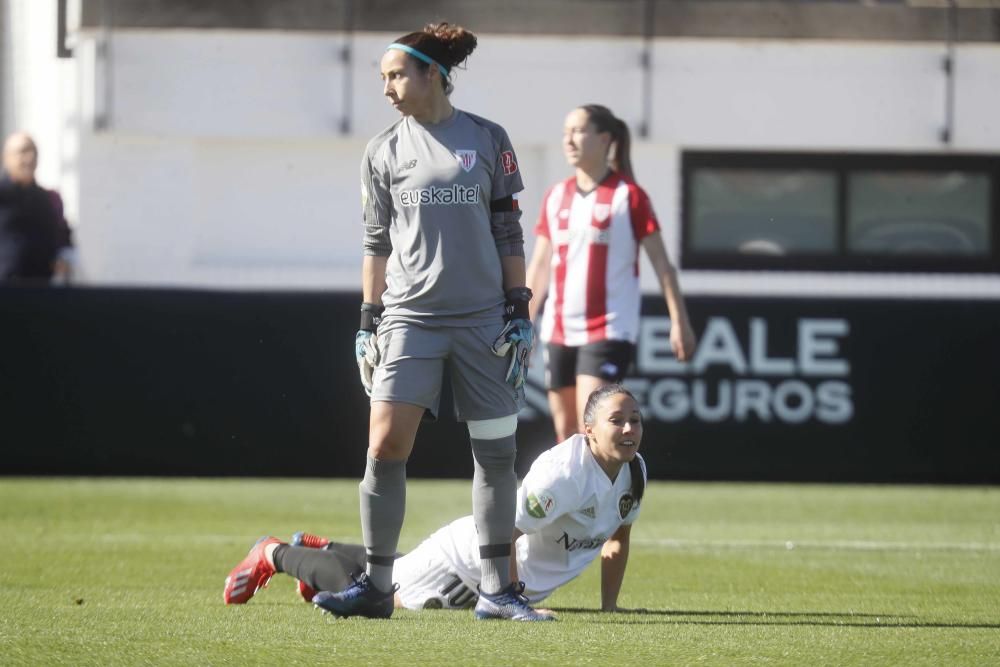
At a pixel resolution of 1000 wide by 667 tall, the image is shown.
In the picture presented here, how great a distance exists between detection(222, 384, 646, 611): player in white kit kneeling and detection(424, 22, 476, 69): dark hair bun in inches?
47.8

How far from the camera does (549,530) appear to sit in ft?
21.5

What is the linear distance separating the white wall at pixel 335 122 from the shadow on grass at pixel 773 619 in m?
10.1

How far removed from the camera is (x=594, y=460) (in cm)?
646

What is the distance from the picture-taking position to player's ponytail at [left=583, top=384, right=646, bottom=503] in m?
6.44

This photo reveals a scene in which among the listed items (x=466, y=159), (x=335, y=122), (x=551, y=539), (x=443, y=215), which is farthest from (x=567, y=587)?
(x=335, y=122)

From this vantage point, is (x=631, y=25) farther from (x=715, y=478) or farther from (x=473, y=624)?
(x=473, y=624)

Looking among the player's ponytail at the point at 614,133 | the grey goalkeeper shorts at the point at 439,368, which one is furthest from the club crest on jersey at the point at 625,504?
the player's ponytail at the point at 614,133

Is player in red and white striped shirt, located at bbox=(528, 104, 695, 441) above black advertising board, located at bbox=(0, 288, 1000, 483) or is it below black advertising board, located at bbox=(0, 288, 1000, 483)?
above

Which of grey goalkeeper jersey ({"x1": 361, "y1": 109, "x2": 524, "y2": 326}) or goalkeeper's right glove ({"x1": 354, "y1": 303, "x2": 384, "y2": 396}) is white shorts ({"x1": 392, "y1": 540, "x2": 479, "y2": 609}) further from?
grey goalkeeper jersey ({"x1": 361, "y1": 109, "x2": 524, "y2": 326})

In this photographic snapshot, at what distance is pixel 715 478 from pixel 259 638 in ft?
22.9

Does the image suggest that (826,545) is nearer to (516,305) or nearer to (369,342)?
(516,305)

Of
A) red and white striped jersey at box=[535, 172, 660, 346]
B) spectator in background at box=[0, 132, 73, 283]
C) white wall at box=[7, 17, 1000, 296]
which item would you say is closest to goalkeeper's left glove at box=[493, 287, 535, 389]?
red and white striped jersey at box=[535, 172, 660, 346]

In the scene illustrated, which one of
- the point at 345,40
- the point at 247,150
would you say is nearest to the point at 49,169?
the point at 247,150

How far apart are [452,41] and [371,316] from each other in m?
0.93
